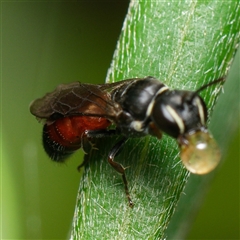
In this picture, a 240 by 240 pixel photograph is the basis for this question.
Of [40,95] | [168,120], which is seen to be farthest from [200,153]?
[40,95]

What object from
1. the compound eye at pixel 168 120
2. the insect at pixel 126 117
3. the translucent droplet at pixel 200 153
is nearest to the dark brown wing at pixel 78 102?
the insect at pixel 126 117

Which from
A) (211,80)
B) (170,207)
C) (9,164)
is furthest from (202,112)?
(9,164)

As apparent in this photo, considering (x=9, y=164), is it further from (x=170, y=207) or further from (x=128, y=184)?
(x=170, y=207)

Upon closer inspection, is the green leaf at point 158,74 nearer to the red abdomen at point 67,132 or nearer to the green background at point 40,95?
the red abdomen at point 67,132

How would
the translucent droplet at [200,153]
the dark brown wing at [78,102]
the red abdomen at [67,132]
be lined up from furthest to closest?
the red abdomen at [67,132] → the dark brown wing at [78,102] → the translucent droplet at [200,153]

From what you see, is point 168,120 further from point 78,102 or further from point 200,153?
point 78,102

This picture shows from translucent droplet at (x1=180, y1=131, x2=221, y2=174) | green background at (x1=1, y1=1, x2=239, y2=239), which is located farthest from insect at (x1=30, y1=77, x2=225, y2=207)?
green background at (x1=1, y1=1, x2=239, y2=239)

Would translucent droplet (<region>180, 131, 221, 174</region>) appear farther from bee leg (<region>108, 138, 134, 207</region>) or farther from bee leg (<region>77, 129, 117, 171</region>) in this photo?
bee leg (<region>77, 129, 117, 171</region>)
